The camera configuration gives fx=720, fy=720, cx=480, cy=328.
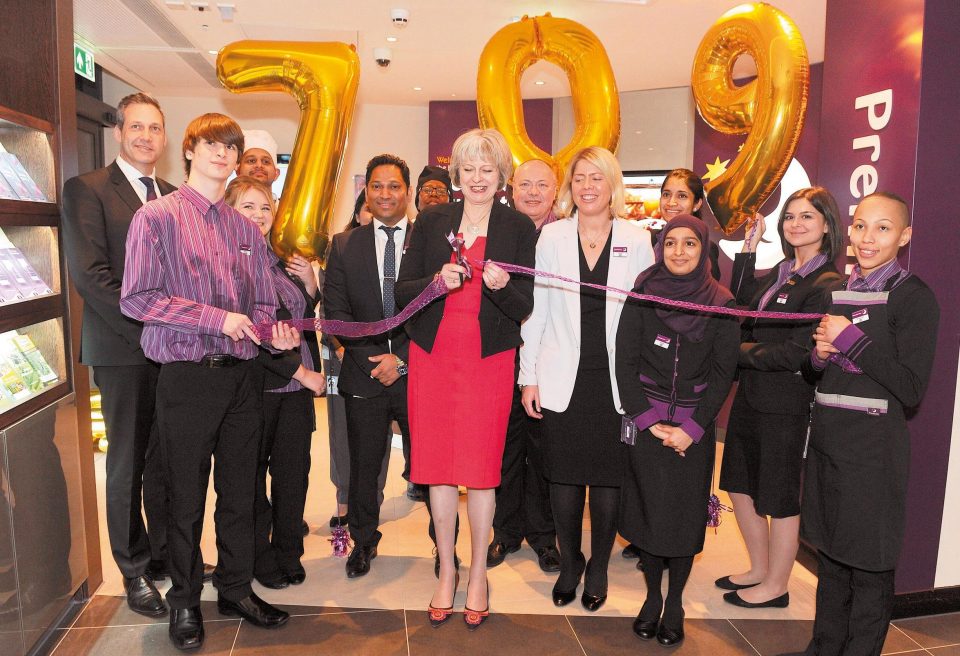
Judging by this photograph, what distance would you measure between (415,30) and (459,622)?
211 inches

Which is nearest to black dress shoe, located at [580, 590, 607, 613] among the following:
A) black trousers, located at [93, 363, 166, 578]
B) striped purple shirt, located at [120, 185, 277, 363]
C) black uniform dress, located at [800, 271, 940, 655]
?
black uniform dress, located at [800, 271, 940, 655]

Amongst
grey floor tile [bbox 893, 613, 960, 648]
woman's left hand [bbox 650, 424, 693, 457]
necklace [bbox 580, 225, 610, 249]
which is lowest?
grey floor tile [bbox 893, 613, 960, 648]

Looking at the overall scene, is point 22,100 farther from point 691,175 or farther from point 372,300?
point 691,175

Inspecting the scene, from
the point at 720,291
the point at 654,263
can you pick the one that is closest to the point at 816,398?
the point at 720,291

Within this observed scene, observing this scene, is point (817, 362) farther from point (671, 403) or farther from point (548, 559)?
point (548, 559)

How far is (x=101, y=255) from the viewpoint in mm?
2725

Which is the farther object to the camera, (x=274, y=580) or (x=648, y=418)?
(x=274, y=580)

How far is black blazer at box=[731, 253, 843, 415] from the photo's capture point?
2.68 metres

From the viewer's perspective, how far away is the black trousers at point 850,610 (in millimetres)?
2275

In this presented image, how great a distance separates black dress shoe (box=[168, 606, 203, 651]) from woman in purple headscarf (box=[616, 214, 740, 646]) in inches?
64.8

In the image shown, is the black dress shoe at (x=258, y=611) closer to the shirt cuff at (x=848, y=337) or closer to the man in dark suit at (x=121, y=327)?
the man in dark suit at (x=121, y=327)

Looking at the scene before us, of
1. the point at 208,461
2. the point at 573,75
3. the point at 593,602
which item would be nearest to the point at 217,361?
the point at 208,461

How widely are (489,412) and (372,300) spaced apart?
2.61ft

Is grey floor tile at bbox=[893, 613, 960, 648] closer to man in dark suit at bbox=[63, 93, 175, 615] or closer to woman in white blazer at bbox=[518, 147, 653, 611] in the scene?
woman in white blazer at bbox=[518, 147, 653, 611]
